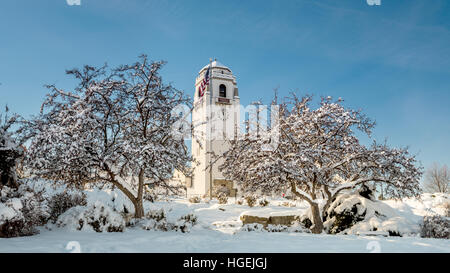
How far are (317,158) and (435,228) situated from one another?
5673 millimetres

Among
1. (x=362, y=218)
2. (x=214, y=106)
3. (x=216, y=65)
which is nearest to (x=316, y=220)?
(x=362, y=218)

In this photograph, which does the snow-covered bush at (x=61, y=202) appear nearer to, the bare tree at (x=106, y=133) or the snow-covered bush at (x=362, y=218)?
the bare tree at (x=106, y=133)

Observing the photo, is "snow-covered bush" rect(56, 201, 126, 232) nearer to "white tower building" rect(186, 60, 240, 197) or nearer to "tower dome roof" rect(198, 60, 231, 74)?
"white tower building" rect(186, 60, 240, 197)

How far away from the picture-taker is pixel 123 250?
6.46 metres

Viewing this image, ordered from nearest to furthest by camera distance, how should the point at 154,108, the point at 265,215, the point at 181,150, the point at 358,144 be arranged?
the point at 154,108
the point at 181,150
the point at 358,144
the point at 265,215

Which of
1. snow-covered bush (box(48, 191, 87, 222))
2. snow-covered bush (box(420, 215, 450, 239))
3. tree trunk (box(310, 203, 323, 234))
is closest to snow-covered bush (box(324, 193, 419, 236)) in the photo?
snow-covered bush (box(420, 215, 450, 239))

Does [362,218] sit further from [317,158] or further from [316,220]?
[317,158]

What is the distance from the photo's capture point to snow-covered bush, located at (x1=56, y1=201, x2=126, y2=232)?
30.7 ft

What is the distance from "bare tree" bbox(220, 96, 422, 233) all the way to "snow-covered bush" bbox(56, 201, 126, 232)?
4788 millimetres

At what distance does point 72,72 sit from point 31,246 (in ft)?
19.0

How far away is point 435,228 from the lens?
39.4 feet

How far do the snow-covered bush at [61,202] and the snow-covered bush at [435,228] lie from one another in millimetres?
13480
